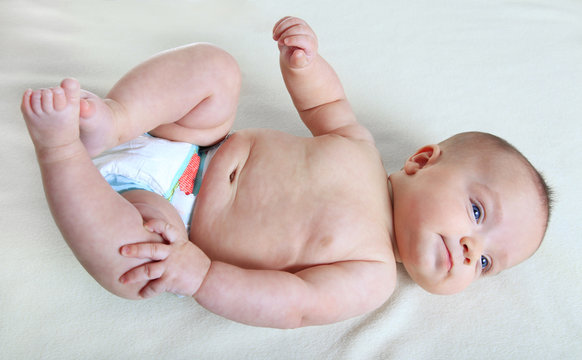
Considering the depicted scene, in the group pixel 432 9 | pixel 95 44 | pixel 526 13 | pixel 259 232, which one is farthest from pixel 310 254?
pixel 526 13

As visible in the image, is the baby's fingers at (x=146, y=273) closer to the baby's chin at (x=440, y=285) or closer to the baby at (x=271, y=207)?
the baby at (x=271, y=207)

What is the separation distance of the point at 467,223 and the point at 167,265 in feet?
1.85

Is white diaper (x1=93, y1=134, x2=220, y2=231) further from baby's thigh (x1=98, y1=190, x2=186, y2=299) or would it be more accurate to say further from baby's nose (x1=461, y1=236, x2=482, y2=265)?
baby's nose (x1=461, y1=236, x2=482, y2=265)

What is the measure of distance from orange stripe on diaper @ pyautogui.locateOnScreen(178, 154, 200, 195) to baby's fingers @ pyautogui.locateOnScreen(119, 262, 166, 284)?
0.25 m

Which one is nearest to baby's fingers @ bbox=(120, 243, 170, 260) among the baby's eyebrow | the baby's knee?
the baby's knee

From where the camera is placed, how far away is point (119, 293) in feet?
2.91

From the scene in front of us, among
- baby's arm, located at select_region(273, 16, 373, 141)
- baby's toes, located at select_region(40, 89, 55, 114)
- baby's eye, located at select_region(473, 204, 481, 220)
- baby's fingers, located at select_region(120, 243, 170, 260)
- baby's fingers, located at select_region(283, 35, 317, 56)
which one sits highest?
baby's fingers, located at select_region(283, 35, 317, 56)

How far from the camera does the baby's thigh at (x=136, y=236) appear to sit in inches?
33.1

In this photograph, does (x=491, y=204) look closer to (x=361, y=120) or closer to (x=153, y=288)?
(x=361, y=120)

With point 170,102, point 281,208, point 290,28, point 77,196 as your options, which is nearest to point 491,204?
point 281,208

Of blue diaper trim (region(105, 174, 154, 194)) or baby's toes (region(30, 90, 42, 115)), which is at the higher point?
baby's toes (region(30, 90, 42, 115))

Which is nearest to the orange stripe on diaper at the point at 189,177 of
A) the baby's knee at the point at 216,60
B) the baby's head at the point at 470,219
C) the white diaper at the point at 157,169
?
the white diaper at the point at 157,169

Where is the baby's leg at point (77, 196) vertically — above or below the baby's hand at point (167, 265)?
above

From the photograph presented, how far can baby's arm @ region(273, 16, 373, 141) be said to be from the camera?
Answer: 3.72 feet
